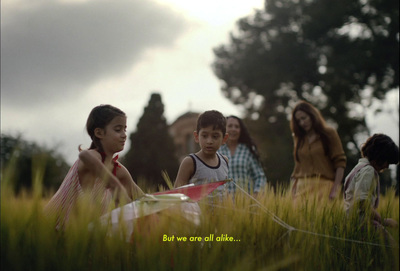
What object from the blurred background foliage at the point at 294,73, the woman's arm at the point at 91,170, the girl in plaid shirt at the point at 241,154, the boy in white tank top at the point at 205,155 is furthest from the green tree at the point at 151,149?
the woman's arm at the point at 91,170

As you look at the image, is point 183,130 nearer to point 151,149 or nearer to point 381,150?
point 151,149

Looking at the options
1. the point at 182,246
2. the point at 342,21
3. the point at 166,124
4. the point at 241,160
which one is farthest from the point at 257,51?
the point at 182,246

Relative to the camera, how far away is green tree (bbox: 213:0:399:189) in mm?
19031

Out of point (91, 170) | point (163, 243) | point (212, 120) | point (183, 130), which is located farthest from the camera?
point (183, 130)

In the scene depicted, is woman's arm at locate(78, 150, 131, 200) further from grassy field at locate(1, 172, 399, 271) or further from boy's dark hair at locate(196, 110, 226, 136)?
boy's dark hair at locate(196, 110, 226, 136)

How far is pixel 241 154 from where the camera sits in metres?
5.32

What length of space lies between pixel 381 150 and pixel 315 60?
62.2ft

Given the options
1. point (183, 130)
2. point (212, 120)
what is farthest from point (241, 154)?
point (183, 130)

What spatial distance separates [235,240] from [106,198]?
852 millimetres

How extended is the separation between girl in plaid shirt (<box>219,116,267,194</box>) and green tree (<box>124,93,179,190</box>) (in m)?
14.5

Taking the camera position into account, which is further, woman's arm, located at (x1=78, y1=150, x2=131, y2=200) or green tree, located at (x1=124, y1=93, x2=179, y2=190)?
green tree, located at (x1=124, y1=93, x2=179, y2=190)

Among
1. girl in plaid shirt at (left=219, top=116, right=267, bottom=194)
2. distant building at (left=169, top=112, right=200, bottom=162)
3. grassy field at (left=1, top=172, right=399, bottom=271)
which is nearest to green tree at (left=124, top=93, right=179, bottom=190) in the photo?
girl in plaid shirt at (left=219, top=116, right=267, bottom=194)

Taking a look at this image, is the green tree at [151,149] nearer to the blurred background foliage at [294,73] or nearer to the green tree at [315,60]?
the blurred background foliage at [294,73]

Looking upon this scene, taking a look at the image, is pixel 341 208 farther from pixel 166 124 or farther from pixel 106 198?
pixel 166 124
